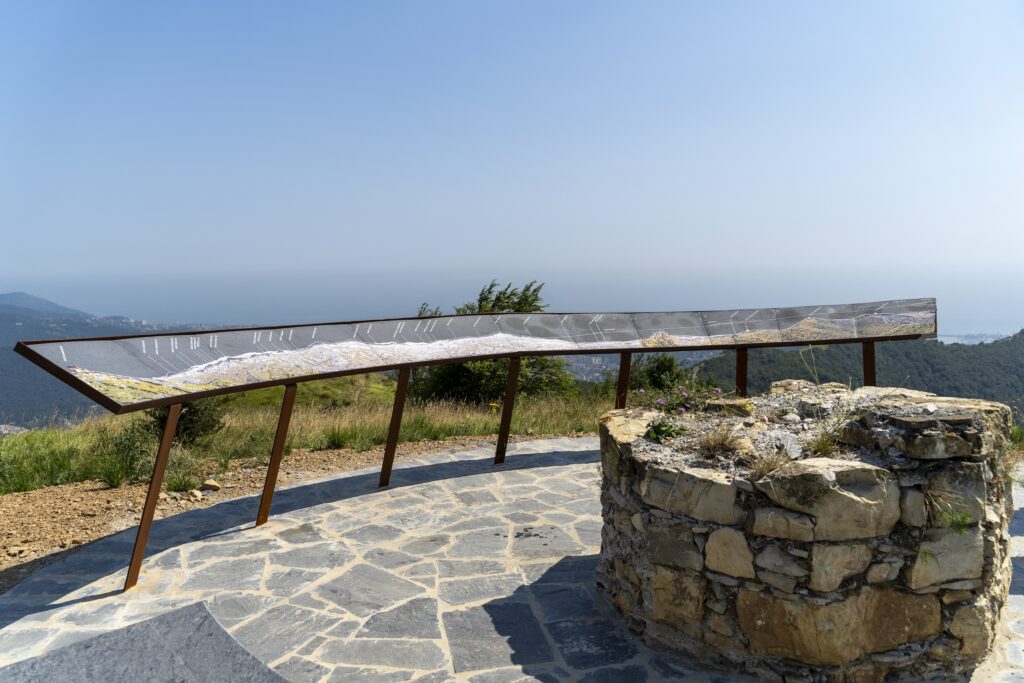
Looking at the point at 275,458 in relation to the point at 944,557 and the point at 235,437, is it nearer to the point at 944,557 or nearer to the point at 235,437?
the point at 235,437

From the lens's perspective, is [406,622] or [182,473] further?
[182,473]

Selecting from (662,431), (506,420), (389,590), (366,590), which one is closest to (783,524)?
(662,431)

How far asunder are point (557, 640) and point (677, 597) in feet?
2.89

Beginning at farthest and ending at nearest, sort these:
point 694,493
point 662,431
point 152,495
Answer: point 152,495 → point 662,431 → point 694,493

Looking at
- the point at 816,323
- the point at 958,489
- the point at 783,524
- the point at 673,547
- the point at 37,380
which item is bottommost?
the point at 37,380

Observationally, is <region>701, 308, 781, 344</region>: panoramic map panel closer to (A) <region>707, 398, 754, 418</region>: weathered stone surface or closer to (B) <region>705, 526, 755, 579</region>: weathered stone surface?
(A) <region>707, 398, 754, 418</region>: weathered stone surface

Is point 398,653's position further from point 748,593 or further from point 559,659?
point 748,593

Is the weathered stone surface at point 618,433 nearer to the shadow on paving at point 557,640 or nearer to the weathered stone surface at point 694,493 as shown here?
the weathered stone surface at point 694,493

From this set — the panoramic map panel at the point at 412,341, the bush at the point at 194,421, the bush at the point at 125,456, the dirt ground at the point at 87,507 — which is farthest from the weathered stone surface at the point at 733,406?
the bush at the point at 194,421

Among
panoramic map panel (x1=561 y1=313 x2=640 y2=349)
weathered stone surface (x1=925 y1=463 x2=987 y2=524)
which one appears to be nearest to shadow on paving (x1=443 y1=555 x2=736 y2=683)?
weathered stone surface (x1=925 y1=463 x2=987 y2=524)

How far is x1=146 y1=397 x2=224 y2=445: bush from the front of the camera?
9625mm

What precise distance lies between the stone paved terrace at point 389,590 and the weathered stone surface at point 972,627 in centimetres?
18

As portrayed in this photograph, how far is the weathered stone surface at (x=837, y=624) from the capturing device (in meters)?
3.78

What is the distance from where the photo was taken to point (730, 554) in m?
3.95
